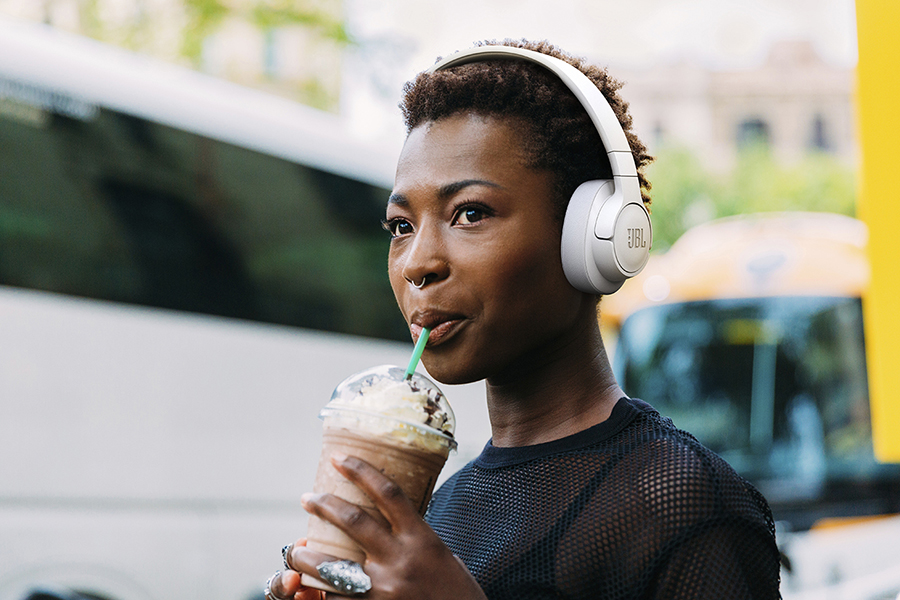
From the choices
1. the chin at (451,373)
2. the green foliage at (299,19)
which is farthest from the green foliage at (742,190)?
the chin at (451,373)

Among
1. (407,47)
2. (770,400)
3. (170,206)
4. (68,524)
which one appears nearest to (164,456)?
(68,524)

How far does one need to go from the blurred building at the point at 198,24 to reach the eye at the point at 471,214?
36.5 feet

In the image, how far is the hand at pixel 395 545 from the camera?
1.13 m

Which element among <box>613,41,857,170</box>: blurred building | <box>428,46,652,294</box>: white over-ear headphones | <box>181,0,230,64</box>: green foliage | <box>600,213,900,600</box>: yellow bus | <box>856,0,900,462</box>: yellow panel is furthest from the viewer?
<box>613,41,857,170</box>: blurred building

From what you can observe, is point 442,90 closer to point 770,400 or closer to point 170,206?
point 170,206

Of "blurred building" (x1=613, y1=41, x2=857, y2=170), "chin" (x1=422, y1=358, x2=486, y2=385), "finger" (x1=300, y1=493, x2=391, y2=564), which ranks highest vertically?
"blurred building" (x1=613, y1=41, x2=857, y2=170)

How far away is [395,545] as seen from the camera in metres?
1.14

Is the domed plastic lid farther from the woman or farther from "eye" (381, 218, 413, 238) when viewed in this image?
"eye" (381, 218, 413, 238)

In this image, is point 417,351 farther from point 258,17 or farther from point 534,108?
point 258,17

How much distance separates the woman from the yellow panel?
2.09 meters

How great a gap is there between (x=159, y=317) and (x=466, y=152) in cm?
396

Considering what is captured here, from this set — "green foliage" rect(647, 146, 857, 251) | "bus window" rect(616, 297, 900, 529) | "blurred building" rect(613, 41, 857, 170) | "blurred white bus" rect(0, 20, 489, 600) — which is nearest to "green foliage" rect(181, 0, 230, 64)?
"blurred white bus" rect(0, 20, 489, 600)

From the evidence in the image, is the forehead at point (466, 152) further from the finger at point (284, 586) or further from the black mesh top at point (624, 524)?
the finger at point (284, 586)

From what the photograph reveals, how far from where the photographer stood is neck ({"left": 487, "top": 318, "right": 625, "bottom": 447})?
1.42 m
